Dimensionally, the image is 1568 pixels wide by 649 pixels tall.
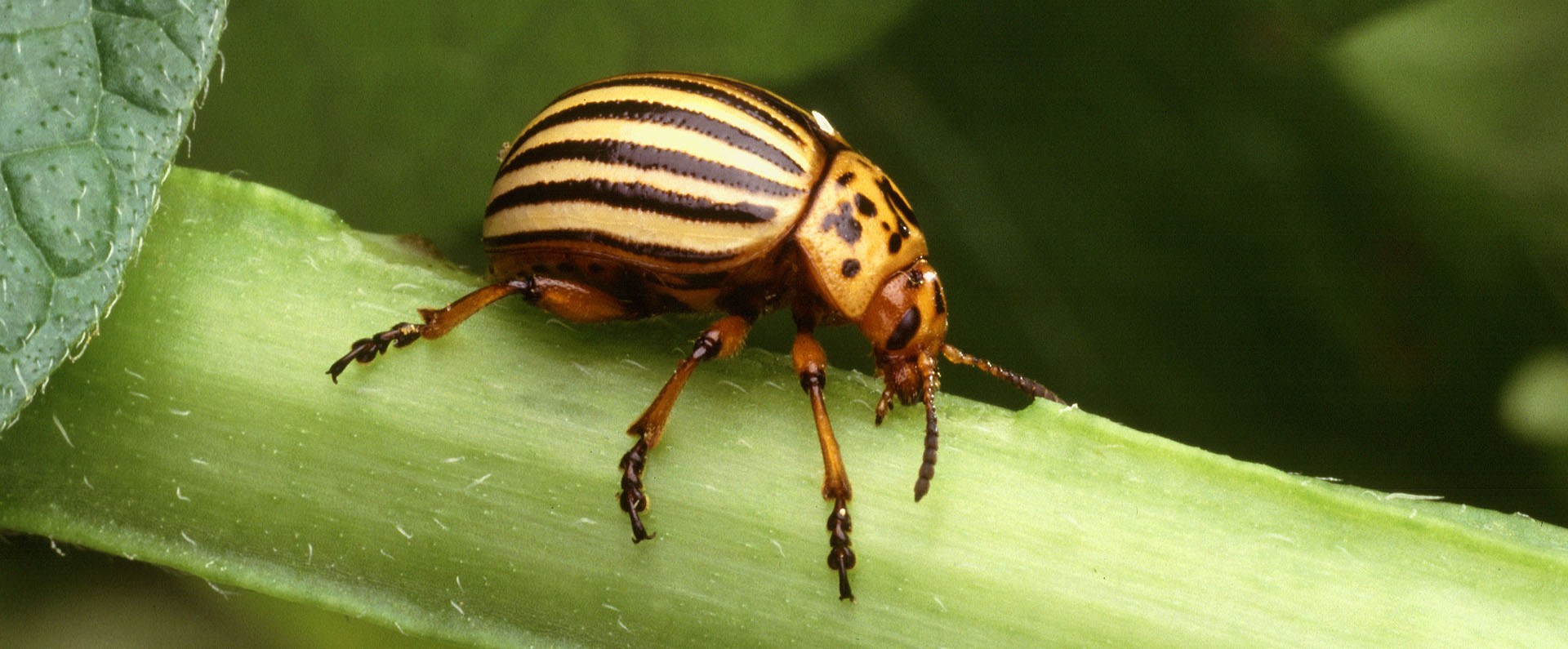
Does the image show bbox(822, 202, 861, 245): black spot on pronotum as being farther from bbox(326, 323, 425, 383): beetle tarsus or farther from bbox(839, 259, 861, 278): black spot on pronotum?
bbox(326, 323, 425, 383): beetle tarsus

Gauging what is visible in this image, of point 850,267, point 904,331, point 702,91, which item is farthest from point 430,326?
point 904,331

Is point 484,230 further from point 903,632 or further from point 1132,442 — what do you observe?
point 1132,442

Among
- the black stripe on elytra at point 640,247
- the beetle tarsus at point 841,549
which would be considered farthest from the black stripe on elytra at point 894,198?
the beetle tarsus at point 841,549

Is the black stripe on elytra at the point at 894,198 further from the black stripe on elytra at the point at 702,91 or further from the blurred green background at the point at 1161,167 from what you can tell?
the blurred green background at the point at 1161,167

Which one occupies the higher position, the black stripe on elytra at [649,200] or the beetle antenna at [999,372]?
the black stripe on elytra at [649,200]

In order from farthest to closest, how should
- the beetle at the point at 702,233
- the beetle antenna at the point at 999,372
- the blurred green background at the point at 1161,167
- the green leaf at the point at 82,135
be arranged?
the blurred green background at the point at 1161,167 < the beetle antenna at the point at 999,372 < the beetle at the point at 702,233 < the green leaf at the point at 82,135

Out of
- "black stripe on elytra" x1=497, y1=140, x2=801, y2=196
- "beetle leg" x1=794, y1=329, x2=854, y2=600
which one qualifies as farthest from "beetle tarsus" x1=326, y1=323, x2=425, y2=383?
"beetle leg" x1=794, y1=329, x2=854, y2=600

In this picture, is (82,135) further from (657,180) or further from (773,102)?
(773,102)
